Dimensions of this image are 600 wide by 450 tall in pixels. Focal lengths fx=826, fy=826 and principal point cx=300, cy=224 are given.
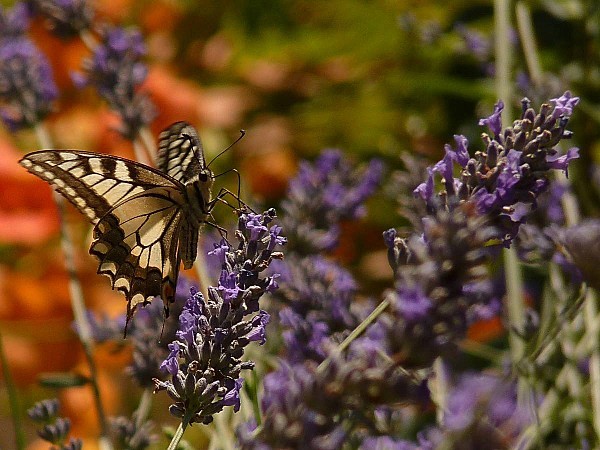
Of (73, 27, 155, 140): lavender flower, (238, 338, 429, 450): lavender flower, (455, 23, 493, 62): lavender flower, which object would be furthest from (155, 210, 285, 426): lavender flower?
(455, 23, 493, 62): lavender flower

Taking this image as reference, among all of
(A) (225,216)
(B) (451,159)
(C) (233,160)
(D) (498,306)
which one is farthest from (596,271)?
(C) (233,160)

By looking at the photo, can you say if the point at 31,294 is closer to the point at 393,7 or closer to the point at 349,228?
the point at 349,228

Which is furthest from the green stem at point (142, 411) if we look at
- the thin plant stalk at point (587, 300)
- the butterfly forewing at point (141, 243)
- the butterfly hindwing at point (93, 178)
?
the thin plant stalk at point (587, 300)

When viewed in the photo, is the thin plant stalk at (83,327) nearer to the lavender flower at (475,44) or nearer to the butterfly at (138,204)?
the butterfly at (138,204)

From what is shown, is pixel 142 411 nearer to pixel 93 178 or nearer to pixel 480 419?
pixel 93 178

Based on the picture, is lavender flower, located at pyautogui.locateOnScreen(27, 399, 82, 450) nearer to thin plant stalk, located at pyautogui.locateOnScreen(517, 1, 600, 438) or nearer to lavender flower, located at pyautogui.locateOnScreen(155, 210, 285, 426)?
lavender flower, located at pyautogui.locateOnScreen(155, 210, 285, 426)

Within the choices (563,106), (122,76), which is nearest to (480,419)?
(563,106)
